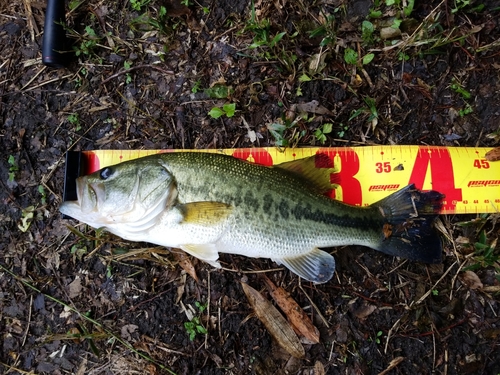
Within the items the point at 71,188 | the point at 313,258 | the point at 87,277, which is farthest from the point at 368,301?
the point at 71,188

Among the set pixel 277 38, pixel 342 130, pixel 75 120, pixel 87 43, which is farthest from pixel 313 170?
pixel 87 43

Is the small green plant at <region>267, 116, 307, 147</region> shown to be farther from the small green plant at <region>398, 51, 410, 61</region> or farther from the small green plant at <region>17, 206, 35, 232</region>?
the small green plant at <region>17, 206, 35, 232</region>

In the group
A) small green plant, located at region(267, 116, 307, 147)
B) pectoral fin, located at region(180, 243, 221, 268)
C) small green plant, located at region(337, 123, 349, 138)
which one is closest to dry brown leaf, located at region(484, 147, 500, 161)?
small green plant, located at region(337, 123, 349, 138)

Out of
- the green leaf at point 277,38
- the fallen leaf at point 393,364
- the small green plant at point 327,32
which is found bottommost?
the fallen leaf at point 393,364

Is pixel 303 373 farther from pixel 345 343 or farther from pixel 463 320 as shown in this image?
pixel 463 320

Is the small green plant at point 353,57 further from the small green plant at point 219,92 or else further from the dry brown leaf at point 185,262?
the dry brown leaf at point 185,262

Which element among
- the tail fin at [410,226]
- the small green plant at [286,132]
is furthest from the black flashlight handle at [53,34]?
the tail fin at [410,226]
